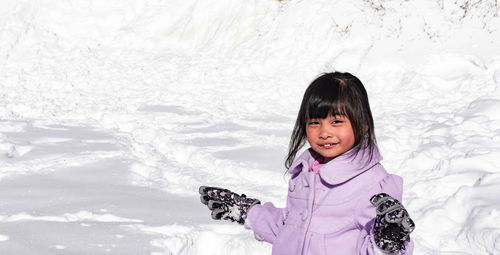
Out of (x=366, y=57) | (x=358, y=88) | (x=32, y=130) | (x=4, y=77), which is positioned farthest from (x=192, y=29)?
(x=358, y=88)

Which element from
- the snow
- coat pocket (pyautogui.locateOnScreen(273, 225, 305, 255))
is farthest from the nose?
the snow

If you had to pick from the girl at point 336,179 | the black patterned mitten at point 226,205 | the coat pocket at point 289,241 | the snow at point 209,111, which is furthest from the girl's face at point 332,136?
the snow at point 209,111

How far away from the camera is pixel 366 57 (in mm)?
9695

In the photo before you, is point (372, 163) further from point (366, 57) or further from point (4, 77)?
point (4, 77)

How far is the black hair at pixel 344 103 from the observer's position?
219 centimetres

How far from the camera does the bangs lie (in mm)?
2186

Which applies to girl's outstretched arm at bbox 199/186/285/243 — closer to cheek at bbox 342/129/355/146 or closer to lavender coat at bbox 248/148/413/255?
lavender coat at bbox 248/148/413/255

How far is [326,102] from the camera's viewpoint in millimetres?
2193

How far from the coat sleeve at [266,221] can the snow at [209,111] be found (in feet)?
4.94

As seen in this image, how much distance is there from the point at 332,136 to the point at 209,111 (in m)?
6.51

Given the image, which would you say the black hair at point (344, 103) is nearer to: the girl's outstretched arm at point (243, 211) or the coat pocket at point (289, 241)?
the coat pocket at point (289, 241)

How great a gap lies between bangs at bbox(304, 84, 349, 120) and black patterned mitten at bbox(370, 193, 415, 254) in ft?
1.43

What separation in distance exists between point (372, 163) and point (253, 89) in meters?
7.54

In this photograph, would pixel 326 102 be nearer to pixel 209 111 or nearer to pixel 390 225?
pixel 390 225
